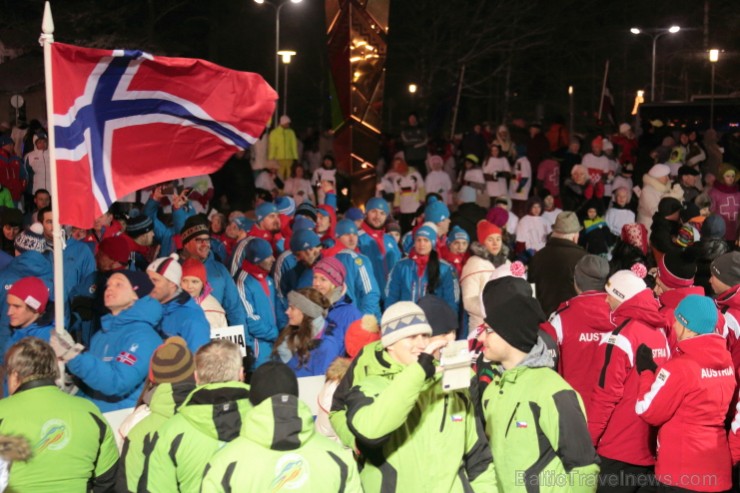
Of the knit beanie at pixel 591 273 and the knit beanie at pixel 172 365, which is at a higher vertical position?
the knit beanie at pixel 591 273

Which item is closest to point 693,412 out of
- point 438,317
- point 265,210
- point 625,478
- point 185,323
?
point 625,478

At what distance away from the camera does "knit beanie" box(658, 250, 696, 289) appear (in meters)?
8.54

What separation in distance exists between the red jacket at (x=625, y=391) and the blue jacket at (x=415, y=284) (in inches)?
162

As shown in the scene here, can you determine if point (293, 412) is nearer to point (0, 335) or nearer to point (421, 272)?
point (0, 335)

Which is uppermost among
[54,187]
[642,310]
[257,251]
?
[54,187]

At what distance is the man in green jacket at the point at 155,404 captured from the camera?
A: 5.47 meters

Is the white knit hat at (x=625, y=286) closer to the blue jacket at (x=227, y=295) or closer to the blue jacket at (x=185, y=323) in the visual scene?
the blue jacket at (x=185, y=323)

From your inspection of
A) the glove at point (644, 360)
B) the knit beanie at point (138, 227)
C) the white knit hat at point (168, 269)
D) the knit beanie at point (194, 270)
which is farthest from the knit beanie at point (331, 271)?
the knit beanie at point (138, 227)

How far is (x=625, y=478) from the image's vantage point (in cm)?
715

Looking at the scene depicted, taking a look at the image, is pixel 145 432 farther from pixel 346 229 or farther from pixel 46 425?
pixel 346 229

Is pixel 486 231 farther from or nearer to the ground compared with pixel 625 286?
nearer to the ground

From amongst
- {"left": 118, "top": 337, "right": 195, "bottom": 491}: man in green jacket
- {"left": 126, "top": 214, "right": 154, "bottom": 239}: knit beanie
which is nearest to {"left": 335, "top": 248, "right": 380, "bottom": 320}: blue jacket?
{"left": 126, "top": 214, "right": 154, "bottom": 239}: knit beanie

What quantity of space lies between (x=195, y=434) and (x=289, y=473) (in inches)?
40.0

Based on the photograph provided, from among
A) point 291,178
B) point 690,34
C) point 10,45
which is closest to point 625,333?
point 291,178
